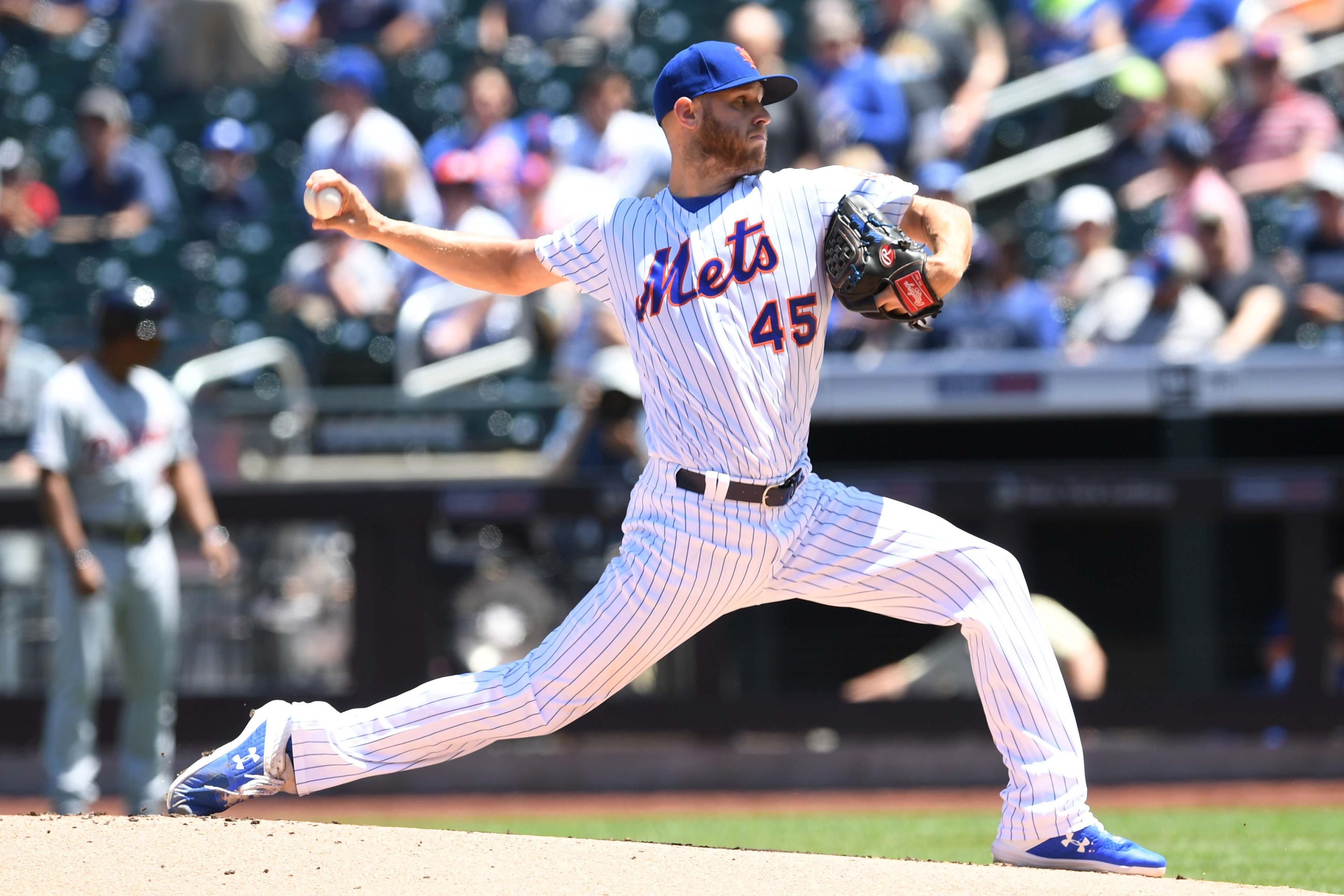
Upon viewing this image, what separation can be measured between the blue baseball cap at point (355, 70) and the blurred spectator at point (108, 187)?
1.27m

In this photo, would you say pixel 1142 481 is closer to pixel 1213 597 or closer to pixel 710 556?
pixel 1213 597

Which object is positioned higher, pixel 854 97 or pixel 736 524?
pixel 854 97

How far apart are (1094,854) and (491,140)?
23.5 feet

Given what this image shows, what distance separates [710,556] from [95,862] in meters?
1.42

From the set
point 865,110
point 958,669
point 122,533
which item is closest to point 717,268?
point 122,533

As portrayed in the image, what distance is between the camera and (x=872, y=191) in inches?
145

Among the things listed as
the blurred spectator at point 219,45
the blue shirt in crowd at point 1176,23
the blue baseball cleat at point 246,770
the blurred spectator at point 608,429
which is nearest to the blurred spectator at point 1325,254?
the blue shirt in crowd at point 1176,23

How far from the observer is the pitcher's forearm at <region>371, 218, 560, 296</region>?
12.5 ft

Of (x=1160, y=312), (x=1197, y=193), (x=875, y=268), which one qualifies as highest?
(x=1197, y=193)

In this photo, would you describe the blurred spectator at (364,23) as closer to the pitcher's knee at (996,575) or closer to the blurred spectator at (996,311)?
→ the blurred spectator at (996,311)

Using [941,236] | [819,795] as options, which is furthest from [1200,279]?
[941,236]

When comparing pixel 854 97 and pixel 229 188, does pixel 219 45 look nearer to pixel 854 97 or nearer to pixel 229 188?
pixel 229 188

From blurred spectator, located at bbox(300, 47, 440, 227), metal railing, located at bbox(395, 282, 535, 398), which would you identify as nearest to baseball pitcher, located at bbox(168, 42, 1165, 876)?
metal railing, located at bbox(395, 282, 535, 398)

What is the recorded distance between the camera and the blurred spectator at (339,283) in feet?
29.5
